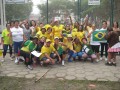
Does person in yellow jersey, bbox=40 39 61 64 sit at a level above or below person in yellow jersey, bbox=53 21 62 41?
below

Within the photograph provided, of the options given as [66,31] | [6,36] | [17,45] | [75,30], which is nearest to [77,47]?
[75,30]

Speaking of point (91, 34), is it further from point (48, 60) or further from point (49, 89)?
point (49, 89)

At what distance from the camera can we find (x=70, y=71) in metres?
6.90

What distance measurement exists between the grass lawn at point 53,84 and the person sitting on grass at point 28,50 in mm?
1415

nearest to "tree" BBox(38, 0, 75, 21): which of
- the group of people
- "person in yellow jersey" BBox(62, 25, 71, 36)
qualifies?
"person in yellow jersey" BBox(62, 25, 71, 36)

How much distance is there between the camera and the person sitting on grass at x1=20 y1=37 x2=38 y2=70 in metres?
7.39

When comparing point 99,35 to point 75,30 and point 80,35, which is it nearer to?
point 80,35

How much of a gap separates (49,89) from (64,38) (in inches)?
134

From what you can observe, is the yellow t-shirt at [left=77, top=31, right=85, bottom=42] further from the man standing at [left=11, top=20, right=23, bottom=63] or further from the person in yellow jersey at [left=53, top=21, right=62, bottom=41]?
the man standing at [left=11, top=20, right=23, bottom=63]

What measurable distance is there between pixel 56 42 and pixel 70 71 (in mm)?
1395

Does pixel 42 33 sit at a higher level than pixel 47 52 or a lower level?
higher

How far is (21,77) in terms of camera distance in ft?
20.5

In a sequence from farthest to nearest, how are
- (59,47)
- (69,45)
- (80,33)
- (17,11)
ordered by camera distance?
(17,11) → (80,33) → (69,45) → (59,47)

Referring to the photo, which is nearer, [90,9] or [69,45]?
[69,45]
